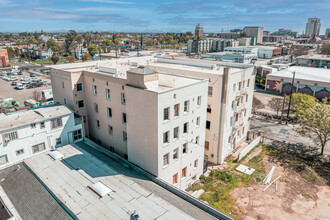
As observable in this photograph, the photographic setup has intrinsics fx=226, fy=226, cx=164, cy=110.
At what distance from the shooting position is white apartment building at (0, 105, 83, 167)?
24.9 m

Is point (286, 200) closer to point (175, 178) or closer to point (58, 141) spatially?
point (175, 178)

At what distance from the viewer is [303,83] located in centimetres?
7094

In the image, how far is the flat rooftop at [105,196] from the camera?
18297mm

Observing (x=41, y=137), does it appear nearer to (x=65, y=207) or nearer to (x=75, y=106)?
(x=75, y=106)

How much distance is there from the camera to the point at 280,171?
109 feet

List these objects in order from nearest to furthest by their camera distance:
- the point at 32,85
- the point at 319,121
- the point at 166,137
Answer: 1. the point at 166,137
2. the point at 319,121
3. the point at 32,85

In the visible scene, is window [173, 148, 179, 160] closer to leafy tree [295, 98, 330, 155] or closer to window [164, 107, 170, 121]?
window [164, 107, 170, 121]

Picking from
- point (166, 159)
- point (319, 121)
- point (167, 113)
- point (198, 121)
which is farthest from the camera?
point (319, 121)

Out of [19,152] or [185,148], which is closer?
[19,152]

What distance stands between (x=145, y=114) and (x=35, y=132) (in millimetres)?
13952

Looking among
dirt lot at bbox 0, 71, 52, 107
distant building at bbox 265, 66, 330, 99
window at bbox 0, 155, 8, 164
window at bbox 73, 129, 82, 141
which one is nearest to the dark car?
dirt lot at bbox 0, 71, 52, 107

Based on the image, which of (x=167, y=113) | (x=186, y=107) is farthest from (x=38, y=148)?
(x=186, y=107)

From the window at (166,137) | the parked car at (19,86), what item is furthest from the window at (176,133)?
the parked car at (19,86)

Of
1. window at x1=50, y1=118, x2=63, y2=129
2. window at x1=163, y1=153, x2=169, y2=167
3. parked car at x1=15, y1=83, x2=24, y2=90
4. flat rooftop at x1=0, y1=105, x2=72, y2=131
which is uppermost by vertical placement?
flat rooftop at x1=0, y1=105, x2=72, y2=131
